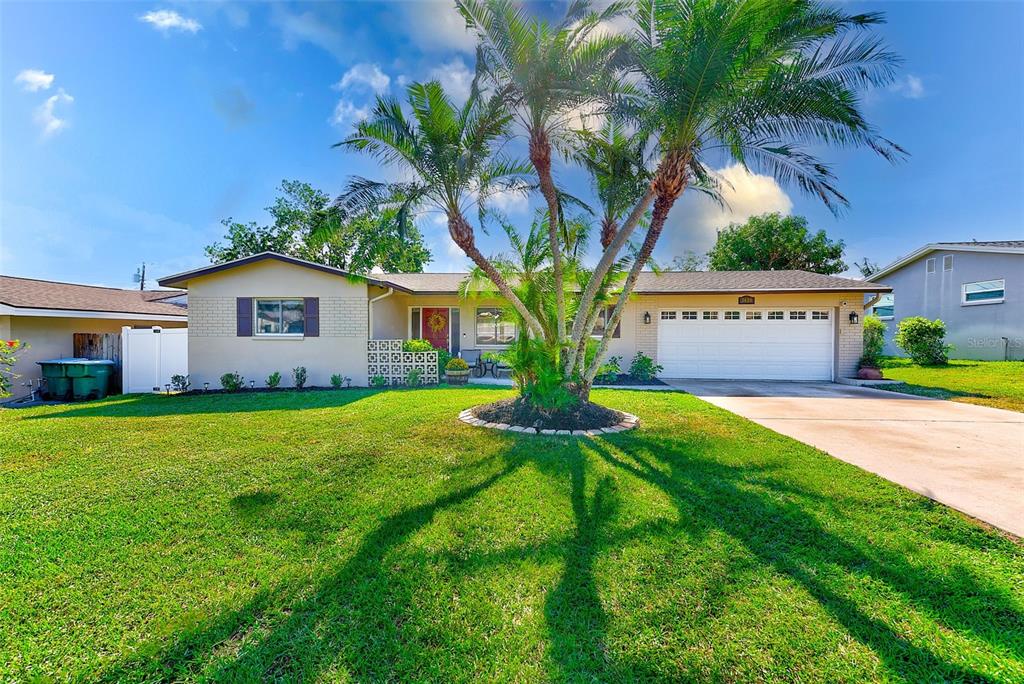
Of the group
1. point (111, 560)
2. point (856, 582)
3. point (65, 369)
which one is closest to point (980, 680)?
point (856, 582)

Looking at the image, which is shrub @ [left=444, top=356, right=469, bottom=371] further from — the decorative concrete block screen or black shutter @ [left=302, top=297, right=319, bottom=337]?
black shutter @ [left=302, top=297, right=319, bottom=337]

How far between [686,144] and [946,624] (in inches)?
231

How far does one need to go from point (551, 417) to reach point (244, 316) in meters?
9.74

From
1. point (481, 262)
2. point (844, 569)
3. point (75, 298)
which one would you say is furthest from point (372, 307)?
point (844, 569)

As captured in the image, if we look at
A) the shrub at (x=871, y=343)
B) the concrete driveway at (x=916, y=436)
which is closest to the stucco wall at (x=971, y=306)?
the shrub at (x=871, y=343)

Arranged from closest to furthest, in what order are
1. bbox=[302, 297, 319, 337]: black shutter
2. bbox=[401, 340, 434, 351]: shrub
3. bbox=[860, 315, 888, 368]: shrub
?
1. bbox=[302, 297, 319, 337]: black shutter
2. bbox=[401, 340, 434, 351]: shrub
3. bbox=[860, 315, 888, 368]: shrub

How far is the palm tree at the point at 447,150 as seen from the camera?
7273mm

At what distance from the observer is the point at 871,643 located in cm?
215

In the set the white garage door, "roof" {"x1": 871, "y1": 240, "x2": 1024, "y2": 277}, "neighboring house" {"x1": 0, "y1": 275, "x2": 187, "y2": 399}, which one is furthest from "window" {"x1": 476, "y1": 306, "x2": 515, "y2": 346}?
"roof" {"x1": 871, "y1": 240, "x2": 1024, "y2": 277}

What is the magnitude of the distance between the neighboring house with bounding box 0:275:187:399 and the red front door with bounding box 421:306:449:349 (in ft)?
25.2

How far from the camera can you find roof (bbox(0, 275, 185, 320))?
35.7 feet

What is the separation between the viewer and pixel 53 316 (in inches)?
428

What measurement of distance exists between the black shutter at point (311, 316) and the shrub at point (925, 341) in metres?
21.4

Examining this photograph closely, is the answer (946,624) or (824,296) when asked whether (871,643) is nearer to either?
(946,624)
